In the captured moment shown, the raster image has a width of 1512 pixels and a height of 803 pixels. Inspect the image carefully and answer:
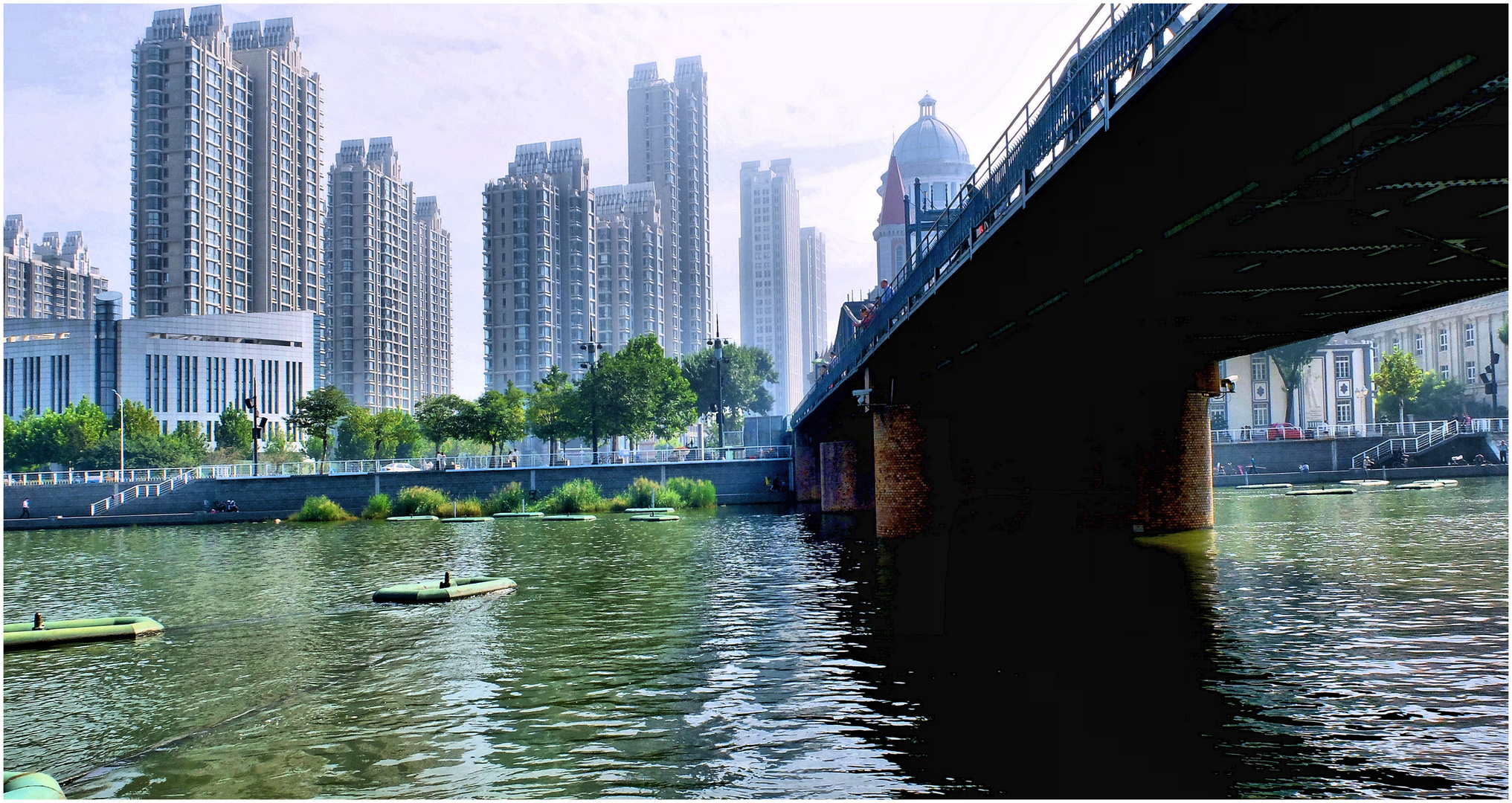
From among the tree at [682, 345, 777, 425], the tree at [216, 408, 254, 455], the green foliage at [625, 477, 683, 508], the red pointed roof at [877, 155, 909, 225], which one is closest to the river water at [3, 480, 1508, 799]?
the green foliage at [625, 477, 683, 508]

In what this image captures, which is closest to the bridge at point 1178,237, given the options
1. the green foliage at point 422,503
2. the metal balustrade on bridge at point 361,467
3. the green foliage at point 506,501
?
the green foliage at point 506,501

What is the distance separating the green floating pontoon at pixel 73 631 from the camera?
20.8m

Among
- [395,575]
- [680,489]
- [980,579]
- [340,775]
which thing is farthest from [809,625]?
[680,489]

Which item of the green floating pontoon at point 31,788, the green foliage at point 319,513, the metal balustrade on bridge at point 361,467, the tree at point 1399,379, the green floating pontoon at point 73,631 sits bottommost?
the green foliage at point 319,513

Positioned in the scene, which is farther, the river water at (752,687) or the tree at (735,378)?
the tree at (735,378)

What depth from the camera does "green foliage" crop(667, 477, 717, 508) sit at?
7162 cm

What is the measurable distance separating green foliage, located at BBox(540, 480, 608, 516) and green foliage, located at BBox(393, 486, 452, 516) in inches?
272

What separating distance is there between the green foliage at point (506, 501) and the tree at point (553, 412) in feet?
60.8

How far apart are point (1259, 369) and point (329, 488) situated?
89.5 meters

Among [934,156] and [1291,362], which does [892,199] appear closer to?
[934,156]

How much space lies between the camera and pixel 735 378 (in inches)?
5256

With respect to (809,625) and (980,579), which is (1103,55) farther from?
(980,579)

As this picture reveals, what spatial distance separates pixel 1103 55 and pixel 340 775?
1308cm

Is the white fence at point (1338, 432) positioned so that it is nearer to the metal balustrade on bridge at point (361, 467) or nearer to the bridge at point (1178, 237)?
the metal balustrade on bridge at point (361, 467)
